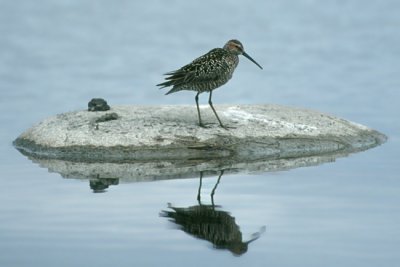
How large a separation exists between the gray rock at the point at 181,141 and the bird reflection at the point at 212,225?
9.14ft

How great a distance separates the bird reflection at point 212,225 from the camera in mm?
12663

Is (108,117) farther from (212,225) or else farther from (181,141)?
(212,225)

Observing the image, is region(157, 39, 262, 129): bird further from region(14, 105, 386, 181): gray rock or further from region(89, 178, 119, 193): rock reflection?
region(89, 178, 119, 193): rock reflection

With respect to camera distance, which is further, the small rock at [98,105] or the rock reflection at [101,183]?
the small rock at [98,105]

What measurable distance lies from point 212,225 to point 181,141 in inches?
222

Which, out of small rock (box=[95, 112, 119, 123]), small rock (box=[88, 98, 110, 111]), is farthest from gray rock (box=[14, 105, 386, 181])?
small rock (box=[88, 98, 110, 111])

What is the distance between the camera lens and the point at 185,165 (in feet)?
58.7

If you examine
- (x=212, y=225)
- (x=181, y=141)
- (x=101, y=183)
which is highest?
(x=181, y=141)

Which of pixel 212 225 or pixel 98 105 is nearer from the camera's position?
pixel 212 225

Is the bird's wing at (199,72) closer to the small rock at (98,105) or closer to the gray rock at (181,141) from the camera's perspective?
the gray rock at (181,141)

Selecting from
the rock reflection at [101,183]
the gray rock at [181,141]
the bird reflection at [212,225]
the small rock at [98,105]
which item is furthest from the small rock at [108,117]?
the bird reflection at [212,225]

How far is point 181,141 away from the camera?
746 inches

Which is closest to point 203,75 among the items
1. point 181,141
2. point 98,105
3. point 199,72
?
point 199,72

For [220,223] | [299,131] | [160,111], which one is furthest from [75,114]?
[220,223]
